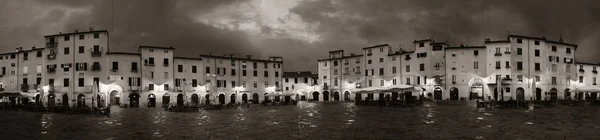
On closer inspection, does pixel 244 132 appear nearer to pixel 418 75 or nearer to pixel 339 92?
pixel 418 75

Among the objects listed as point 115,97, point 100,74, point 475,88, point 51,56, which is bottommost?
point 115,97

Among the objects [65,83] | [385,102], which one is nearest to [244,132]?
[385,102]

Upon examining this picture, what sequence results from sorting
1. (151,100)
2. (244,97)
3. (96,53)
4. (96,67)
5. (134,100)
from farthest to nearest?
(244,97)
(151,100)
(134,100)
(96,53)
(96,67)

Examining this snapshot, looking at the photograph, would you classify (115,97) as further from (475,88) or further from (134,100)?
(475,88)

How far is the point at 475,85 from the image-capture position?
189ft

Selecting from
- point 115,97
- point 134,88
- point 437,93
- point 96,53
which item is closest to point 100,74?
point 96,53

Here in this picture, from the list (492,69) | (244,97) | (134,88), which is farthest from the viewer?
(244,97)

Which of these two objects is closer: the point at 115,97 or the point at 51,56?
the point at 115,97

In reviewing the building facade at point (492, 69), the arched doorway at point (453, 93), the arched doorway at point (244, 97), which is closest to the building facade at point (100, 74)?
the arched doorway at point (244, 97)

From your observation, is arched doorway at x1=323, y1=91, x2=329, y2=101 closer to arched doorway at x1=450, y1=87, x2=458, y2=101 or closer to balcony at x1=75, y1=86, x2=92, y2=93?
arched doorway at x1=450, y1=87, x2=458, y2=101

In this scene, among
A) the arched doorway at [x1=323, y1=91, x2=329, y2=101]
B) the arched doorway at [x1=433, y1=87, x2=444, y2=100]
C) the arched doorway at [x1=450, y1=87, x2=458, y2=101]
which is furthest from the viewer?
the arched doorway at [x1=323, y1=91, x2=329, y2=101]

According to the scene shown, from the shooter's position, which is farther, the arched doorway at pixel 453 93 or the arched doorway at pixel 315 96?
the arched doorway at pixel 315 96

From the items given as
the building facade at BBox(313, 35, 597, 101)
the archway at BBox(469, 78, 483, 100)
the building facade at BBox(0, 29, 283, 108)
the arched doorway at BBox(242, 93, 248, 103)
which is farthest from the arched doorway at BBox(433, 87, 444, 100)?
the building facade at BBox(0, 29, 283, 108)

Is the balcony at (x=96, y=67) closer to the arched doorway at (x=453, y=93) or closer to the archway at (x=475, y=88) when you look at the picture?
the arched doorway at (x=453, y=93)
